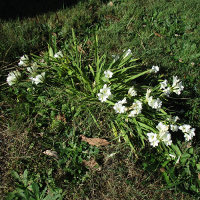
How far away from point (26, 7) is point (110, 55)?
1877mm

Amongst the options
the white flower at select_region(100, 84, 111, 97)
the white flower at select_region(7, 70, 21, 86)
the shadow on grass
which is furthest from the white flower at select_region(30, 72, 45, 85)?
the shadow on grass

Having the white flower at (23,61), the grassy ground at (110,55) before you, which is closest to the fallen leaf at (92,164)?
the grassy ground at (110,55)

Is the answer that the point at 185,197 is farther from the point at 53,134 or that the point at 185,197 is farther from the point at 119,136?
the point at 53,134

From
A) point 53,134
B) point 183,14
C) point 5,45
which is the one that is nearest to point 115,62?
point 53,134

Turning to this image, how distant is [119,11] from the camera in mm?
3820

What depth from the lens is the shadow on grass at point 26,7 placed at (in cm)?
332

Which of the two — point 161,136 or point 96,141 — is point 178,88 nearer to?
point 161,136

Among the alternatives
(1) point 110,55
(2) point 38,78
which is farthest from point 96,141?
(1) point 110,55

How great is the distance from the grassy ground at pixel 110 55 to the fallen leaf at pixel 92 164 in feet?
0.14

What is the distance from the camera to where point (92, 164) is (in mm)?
2023

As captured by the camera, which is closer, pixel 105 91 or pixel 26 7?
pixel 105 91

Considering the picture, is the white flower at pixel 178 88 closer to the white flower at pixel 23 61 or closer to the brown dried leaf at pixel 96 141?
the brown dried leaf at pixel 96 141

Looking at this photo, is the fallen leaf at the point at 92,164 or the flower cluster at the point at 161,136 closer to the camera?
the flower cluster at the point at 161,136

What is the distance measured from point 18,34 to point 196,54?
2883 mm
